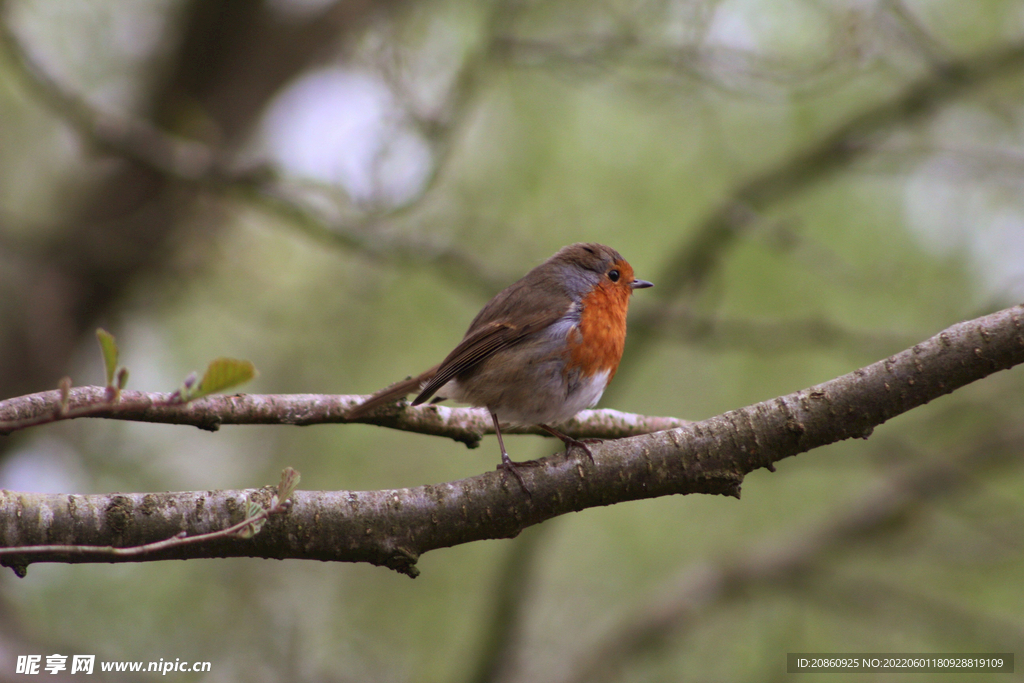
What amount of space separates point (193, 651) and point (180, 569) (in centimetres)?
187

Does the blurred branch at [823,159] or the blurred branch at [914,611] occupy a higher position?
the blurred branch at [823,159]

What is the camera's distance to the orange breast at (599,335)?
3.72 meters

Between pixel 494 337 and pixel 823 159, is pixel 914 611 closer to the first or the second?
pixel 823 159

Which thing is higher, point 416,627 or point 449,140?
point 449,140

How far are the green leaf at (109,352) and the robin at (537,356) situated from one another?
1.63m

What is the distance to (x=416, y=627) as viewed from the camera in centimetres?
748

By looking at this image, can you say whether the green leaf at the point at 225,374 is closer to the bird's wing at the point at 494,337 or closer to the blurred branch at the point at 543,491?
the blurred branch at the point at 543,491

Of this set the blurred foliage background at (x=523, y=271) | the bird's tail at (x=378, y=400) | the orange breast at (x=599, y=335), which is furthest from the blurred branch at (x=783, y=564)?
the bird's tail at (x=378, y=400)

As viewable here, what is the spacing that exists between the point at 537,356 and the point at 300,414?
1.16 m

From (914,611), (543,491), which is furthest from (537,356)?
(914,611)

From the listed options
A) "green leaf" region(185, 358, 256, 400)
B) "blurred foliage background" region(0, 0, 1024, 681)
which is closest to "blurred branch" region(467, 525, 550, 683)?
"blurred foliage background" region(0, 0, 1024, 681)

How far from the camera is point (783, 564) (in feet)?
20.1

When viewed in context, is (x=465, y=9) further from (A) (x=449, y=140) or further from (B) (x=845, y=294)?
(B) (x=845, y=294)

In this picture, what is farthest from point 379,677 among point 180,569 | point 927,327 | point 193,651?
point 927,327
